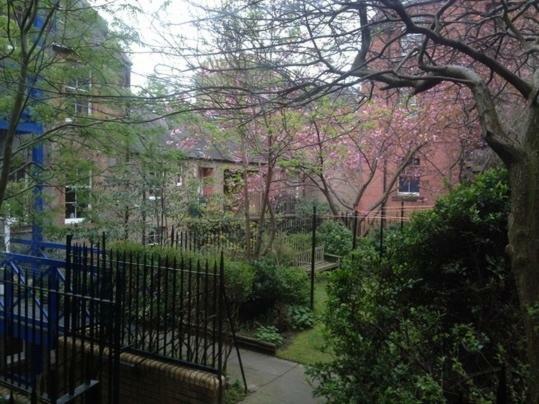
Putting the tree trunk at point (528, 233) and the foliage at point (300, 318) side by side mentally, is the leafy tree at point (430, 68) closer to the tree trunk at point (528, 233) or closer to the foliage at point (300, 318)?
the tree trunk at point (528, 233)

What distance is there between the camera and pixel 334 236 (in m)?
14.1

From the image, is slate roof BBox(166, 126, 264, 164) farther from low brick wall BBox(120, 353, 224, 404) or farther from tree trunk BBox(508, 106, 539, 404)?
tree trunk BBox(508, 106, 539, 404)

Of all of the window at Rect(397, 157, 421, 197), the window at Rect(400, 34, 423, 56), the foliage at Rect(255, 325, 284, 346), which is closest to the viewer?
the window at Rect(400, 34, 423, 56)

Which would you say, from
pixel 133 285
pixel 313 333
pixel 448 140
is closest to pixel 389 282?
pixel 133 285

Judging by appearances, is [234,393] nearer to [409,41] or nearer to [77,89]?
[77,89]

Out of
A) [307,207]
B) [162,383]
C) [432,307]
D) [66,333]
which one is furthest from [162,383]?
[307,207]

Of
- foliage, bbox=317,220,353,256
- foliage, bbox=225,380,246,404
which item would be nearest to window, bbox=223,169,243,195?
foliage, bbox=317,220,353,256

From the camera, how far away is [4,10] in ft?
18.6

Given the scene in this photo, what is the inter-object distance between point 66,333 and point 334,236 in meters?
10.5

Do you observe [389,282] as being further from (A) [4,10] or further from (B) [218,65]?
(A) [4,10]

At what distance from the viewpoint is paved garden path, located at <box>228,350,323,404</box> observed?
5.21 m

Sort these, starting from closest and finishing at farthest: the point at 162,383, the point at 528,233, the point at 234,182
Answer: the point at 528,233
the point at 162,383
the point at 234,182

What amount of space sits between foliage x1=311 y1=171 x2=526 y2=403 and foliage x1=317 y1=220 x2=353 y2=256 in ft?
28.6

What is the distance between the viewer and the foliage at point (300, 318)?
774 cm
